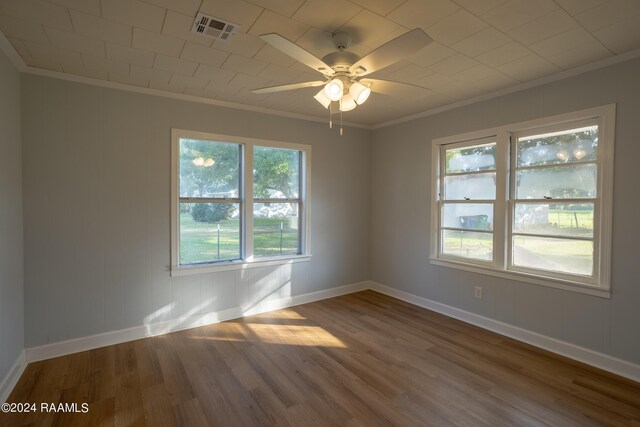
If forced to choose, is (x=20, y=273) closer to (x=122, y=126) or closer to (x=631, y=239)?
(x=122, y=126)

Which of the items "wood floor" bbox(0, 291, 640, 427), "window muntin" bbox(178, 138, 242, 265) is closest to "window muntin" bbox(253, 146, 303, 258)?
"window muntin" bbox(178, 138, 242, 265)

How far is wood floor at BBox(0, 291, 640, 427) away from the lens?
211 centimetres

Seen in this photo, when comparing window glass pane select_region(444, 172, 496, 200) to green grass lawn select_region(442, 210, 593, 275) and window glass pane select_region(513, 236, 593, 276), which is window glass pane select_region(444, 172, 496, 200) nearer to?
green grass lawn select_region(442, 210, 593, 275)

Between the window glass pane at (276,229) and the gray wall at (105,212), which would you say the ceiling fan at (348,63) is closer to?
the gray wall at (105,212)

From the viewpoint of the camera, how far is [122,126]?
3174mm

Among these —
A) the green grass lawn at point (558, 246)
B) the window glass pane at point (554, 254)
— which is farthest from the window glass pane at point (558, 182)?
the window glass pane at point (554, 254)

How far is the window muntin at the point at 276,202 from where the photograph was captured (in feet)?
13.4

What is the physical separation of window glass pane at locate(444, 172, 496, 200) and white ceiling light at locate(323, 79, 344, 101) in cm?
238

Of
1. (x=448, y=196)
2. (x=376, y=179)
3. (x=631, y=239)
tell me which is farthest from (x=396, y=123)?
(x=631, y=239)

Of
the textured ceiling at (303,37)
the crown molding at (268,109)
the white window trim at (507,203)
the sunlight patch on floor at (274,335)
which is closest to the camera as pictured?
the textured ceiling at (303,37)

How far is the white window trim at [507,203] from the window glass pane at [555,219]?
0.10 m

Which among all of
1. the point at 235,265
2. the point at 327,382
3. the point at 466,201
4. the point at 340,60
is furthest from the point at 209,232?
the point at 466,201

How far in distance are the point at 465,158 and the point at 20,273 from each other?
4.60 metres

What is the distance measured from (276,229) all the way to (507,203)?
9.05 feet
